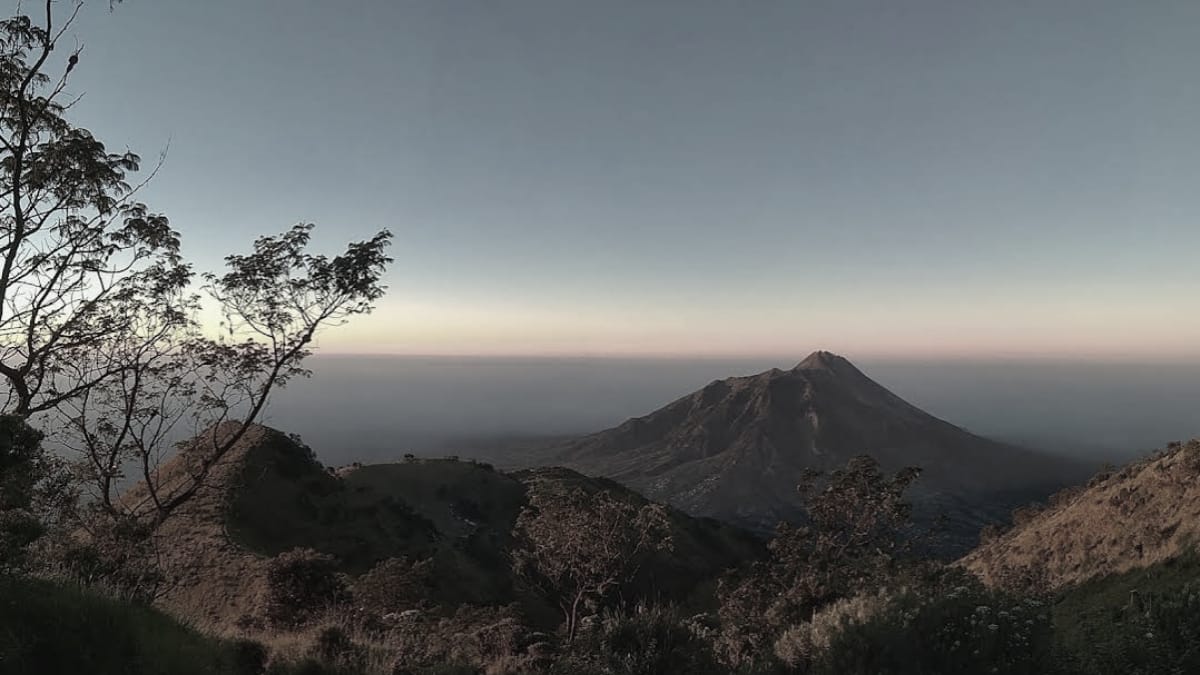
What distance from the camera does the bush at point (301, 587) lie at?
2127 centimetres

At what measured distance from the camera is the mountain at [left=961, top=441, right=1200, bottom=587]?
2083cm

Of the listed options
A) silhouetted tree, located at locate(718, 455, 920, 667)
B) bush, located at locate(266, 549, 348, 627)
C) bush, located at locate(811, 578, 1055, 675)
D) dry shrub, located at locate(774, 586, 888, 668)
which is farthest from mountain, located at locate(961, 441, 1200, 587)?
bush, located at locate(266, 549, 348, 627)

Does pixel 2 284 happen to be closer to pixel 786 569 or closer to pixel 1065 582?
pixel 786 569

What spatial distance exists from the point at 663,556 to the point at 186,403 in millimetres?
62105

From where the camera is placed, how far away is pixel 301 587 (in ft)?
72.7

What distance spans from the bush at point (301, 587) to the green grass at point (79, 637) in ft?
49.1

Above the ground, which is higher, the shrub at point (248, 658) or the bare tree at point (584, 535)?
the shrub at point (248, 658)

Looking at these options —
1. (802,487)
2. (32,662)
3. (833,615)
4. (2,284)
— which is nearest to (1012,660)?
(833,615)

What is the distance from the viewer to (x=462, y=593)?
4066cm

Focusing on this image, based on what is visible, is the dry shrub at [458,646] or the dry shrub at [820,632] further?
the dry shrub at [458,646]

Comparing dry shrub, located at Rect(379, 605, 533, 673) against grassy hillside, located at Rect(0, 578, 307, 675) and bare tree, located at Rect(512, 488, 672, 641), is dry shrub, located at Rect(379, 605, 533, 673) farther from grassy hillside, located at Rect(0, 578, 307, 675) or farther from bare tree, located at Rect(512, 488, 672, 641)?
bare tree, located at Rect(512, 488, 672, 641)

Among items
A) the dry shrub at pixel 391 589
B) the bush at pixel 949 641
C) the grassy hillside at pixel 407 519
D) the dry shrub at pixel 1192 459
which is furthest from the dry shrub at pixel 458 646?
the dry shrub at pixel 1192 459

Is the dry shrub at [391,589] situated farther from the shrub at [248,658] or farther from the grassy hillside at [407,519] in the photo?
the shrub at [248,658]

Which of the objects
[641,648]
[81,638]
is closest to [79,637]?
[81,638]
